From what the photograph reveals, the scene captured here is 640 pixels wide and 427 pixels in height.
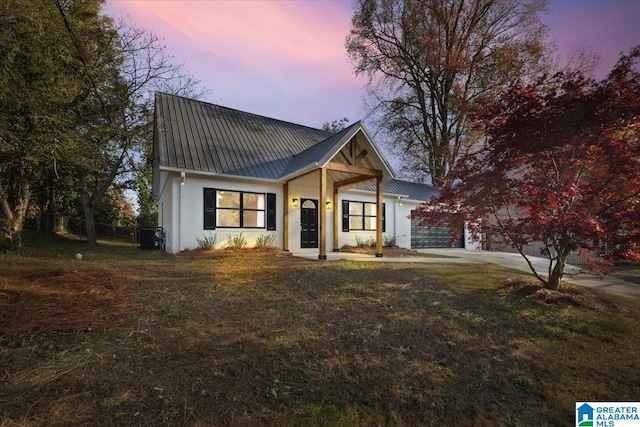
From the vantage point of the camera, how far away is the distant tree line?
5.21 metres

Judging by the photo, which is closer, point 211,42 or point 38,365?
point 38,365

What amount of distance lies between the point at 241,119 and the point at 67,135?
8791 mm

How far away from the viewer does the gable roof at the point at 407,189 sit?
15.5 metres

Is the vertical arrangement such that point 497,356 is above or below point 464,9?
below

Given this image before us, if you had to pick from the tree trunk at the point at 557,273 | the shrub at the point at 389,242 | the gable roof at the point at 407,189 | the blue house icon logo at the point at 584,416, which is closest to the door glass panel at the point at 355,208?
the gable roof at the point at 407,189

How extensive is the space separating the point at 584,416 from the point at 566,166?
4.53m

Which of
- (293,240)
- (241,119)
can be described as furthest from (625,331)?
(241,119)

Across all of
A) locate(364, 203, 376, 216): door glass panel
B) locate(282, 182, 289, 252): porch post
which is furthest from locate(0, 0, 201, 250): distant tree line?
locate(364, 203, 376, 216): door glass panel

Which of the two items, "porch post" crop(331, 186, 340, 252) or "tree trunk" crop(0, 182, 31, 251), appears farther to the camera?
"porch post" crop(331, 186, 340, 252)

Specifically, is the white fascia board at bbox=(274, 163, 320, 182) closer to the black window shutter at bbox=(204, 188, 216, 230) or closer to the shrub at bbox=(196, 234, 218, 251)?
the black window shutter at bbox=(204, 188, 216, 230)

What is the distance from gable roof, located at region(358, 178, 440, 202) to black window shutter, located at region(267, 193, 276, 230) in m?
4.69

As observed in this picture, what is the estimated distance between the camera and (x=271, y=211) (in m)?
11.9

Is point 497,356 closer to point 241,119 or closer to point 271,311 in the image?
point 271,311

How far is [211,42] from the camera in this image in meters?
9.59
